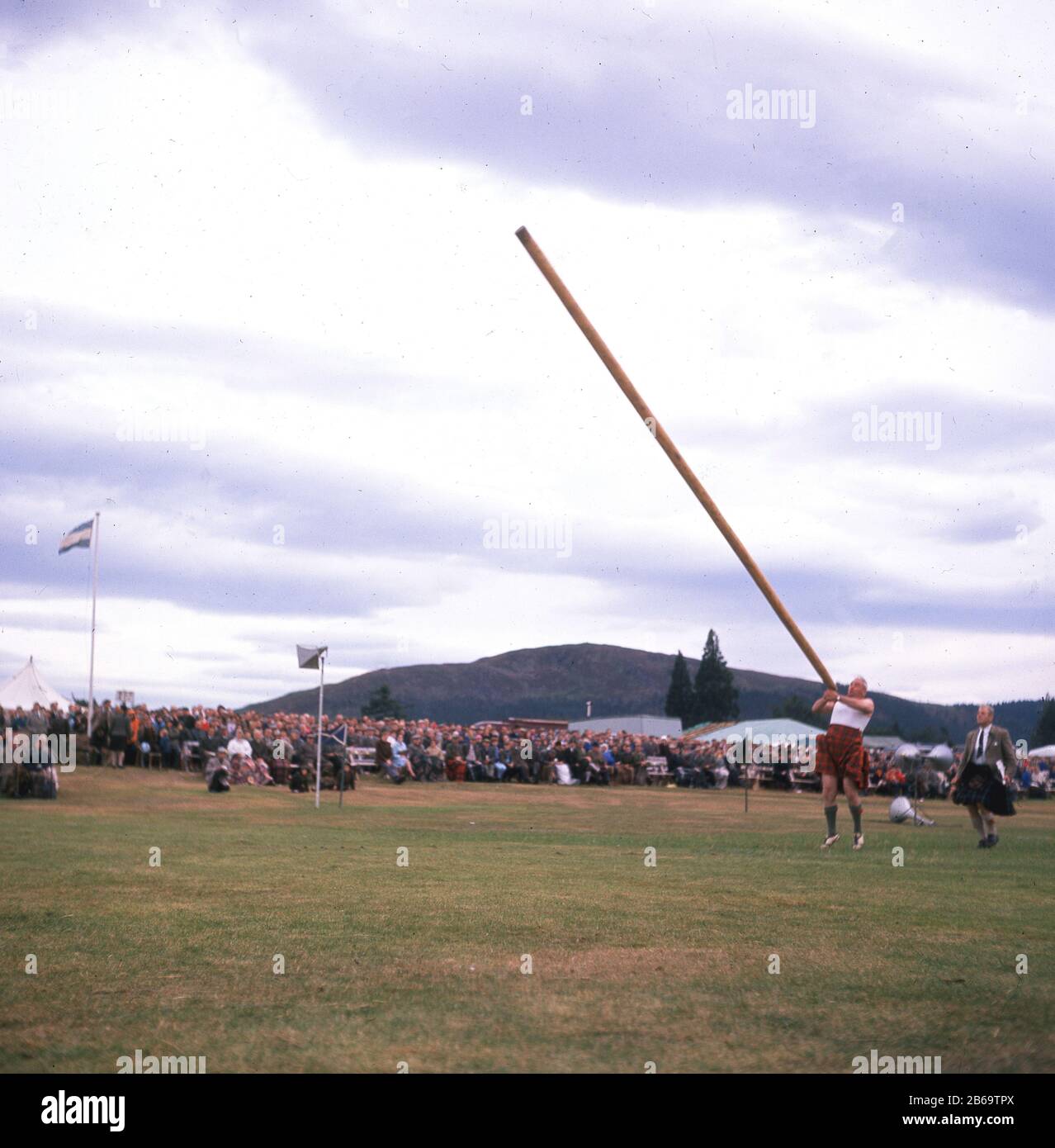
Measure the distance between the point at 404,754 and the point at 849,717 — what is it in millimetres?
20091

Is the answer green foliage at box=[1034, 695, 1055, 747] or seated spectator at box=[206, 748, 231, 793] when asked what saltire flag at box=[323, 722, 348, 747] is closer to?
seated spectator at box=[206, 748, 231, 793]

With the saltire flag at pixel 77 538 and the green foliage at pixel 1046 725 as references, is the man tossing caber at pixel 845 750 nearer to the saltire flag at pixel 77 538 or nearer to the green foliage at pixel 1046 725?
the saltire flag at pixel 77 538

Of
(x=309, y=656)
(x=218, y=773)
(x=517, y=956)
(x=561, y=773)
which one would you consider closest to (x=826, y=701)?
(x=517, y=956)

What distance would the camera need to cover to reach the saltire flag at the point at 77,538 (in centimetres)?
2883

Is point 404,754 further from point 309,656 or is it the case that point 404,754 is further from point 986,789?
point 986,789

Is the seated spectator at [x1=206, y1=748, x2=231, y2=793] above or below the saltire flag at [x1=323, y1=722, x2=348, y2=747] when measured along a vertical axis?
below

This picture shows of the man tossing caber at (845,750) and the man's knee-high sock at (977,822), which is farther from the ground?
the man tossing caber at (845,750)

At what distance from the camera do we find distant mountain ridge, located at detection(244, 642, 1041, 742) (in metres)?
118

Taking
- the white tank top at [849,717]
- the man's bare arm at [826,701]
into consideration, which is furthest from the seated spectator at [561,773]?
the man's bare arm at [826,701]

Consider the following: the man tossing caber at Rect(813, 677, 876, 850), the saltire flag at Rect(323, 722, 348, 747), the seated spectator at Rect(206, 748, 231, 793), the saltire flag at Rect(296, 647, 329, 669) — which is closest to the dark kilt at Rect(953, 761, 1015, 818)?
the man tossing caber at Rect(813, 677, 876, 850)

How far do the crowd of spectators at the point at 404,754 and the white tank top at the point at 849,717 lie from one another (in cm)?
1125

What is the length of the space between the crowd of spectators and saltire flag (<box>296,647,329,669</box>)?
9.07 ft

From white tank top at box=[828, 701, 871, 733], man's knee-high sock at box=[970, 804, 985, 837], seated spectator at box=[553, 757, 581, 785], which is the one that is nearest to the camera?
white tank top at box=[828, 701, 871, 733]
